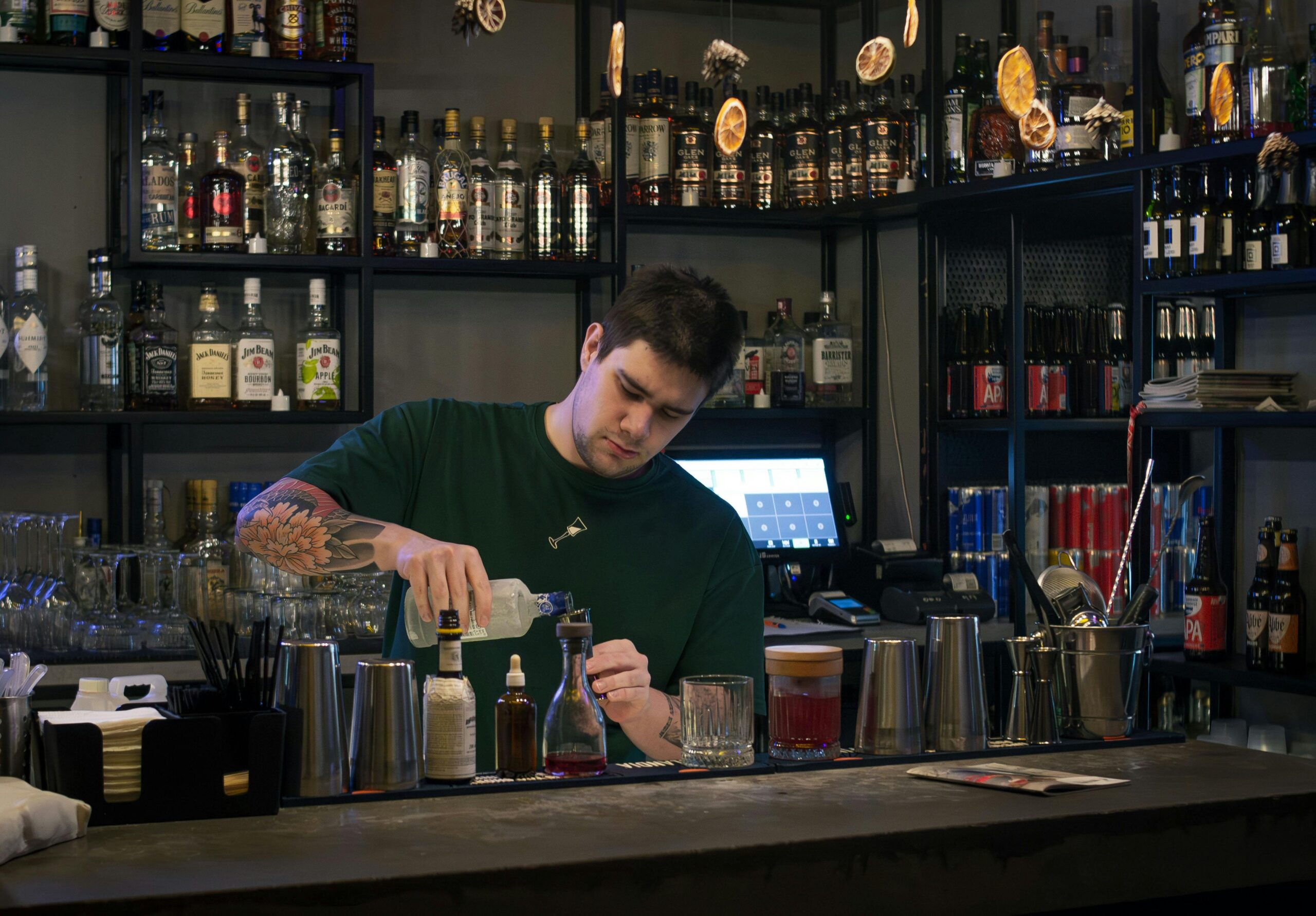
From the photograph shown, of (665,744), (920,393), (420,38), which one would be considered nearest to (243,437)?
(420,38)

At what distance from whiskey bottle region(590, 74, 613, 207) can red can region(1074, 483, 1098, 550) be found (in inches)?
57.7

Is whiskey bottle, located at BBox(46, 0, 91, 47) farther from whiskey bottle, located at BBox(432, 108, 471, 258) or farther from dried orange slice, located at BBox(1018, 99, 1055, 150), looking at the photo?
dried orange slice, located at BBox(1018, 99, 1055, 150)

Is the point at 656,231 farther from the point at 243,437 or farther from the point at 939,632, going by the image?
the point at 939,632

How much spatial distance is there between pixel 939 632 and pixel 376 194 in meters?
2.21

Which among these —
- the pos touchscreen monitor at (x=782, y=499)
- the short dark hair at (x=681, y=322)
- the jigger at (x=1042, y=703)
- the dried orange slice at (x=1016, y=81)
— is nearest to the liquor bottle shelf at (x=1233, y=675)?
the pos touchscreen monitor at (x=782, y=499)

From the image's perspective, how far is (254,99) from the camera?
3.73m

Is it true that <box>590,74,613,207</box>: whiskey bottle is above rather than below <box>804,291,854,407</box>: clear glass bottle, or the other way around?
above

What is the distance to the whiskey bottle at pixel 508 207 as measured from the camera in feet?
12.2

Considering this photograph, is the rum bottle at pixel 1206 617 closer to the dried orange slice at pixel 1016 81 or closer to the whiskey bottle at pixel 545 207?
the dried orange slice at pixel 1016 81

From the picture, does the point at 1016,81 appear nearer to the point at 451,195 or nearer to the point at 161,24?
the point at 451,195

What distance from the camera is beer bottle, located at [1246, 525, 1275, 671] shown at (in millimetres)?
3189

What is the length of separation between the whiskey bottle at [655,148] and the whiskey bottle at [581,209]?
0.16 metres

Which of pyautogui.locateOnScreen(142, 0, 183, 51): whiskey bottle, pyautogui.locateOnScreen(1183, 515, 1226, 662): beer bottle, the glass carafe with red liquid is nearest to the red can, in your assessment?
pyautogui.locateOnScreen(1183, 515, 1226, 662): beer bottle

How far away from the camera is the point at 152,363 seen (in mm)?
3477
